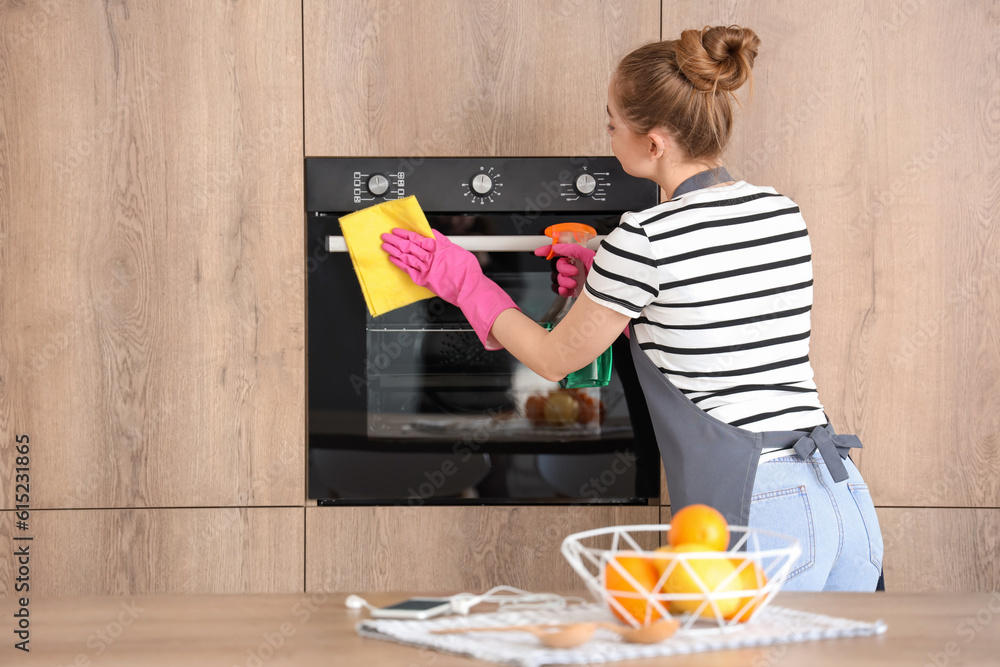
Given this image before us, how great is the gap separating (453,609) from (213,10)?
4.26ft

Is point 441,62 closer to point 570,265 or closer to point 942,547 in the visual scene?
point 570,265

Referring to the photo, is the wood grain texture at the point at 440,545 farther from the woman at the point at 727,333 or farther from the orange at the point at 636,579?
the orange at the point at 636,579

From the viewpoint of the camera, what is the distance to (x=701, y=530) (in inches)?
23.8

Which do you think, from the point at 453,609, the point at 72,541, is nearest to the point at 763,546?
the point at 453,609

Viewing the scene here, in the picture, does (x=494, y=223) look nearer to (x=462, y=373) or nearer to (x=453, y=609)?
(x=462, y=373)

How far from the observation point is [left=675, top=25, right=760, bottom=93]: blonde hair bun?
1104 mm

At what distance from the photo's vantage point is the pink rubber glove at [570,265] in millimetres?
1363

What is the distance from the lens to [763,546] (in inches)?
40.6

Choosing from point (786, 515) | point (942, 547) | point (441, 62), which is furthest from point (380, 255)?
point (942, 547)

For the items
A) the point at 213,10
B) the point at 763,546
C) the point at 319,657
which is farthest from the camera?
the point at 213,10

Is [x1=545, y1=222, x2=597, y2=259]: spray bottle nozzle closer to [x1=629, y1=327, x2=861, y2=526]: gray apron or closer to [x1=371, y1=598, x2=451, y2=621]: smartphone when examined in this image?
A: [x1=629, y1=327, x2=861, y2=526]: gray apron

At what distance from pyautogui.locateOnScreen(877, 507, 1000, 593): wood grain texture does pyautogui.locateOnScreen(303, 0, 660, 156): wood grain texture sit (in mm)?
978

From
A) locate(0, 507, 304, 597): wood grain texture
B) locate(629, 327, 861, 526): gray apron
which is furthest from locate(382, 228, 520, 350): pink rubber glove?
locate(0, 507, 304, 597): wood grain texture

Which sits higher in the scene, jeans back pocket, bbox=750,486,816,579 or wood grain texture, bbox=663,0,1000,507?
wood grain texture, bbox=663,0,1000,507
